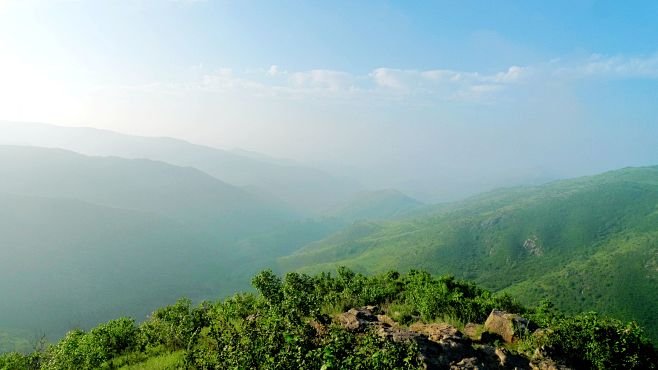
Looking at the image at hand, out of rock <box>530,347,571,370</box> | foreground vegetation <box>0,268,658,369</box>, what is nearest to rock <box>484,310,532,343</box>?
foreground vegetation <box>0,268,658,369</box>

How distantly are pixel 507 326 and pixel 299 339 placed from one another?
1479 centimetres

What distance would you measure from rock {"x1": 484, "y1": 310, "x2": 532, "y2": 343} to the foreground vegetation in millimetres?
814

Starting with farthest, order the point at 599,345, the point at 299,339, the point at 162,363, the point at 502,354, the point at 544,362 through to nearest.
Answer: the point at 162,363, the point at 599,345, the point at 544,362, the point at 502,354, the point at 299,339

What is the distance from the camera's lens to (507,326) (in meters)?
23.8

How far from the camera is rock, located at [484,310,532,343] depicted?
75.6 feet

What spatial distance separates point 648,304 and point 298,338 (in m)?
169

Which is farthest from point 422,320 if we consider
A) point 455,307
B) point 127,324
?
point 127,324

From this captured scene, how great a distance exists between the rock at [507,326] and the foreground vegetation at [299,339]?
81 cm

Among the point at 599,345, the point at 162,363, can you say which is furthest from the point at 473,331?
the point at 162,363

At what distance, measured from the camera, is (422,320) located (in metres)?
28.0

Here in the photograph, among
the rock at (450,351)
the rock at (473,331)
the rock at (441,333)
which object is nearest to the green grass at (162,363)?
the rock at (450,351)

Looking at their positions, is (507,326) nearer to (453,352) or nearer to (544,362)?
(544,362)

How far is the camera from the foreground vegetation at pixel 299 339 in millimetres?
16109

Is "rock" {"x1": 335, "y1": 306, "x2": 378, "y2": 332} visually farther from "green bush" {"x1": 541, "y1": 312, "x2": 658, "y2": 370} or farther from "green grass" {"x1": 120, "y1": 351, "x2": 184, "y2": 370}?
"green bush" {"x1": 541, "y1": 312, "x2": 658, "y2": 370}
